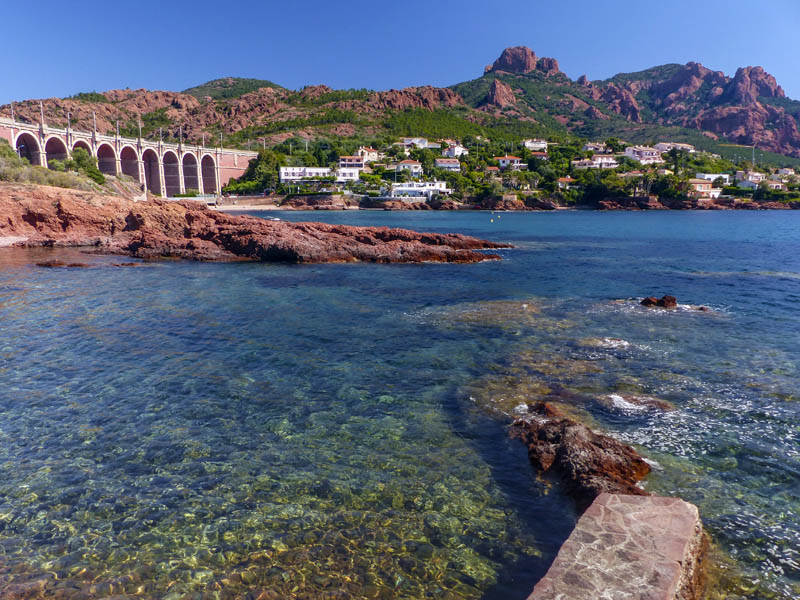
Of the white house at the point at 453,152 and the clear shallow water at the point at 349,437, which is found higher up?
the white house at the point at 453,152

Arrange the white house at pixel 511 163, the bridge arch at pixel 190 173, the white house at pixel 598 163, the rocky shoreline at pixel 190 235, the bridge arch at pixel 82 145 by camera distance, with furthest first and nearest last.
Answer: the white house at pixel 511 163, the white house at pixel 598 163, the bridge arch at pixel 190 173, the bridge arch at pixel 82 145, the rocky shoreline at pixel 190 235

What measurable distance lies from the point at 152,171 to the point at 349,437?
13208cm

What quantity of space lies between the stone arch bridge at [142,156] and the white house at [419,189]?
50.8 metres

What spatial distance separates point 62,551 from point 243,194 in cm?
13600

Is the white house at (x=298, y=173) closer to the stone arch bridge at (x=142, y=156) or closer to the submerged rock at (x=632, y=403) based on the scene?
the stone arch bridge at (x=142, y=156)

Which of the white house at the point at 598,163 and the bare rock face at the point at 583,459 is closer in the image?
the bare rock face at the point at 583,459

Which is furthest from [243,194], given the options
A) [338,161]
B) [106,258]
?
[106,258]

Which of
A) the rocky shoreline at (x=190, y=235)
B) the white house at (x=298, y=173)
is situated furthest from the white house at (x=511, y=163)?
the rocky shoreline at (x=190, y=235)

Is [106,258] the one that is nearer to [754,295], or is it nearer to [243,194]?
[754,295]

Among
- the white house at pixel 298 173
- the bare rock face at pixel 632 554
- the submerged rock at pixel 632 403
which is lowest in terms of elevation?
the submerged rock at pixel 632 403

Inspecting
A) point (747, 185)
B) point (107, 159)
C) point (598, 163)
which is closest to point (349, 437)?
point (107, 159)

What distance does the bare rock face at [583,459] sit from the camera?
655 centimetres

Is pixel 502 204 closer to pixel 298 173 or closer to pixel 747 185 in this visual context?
pixel 298 173

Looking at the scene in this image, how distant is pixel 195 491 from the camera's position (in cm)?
658
